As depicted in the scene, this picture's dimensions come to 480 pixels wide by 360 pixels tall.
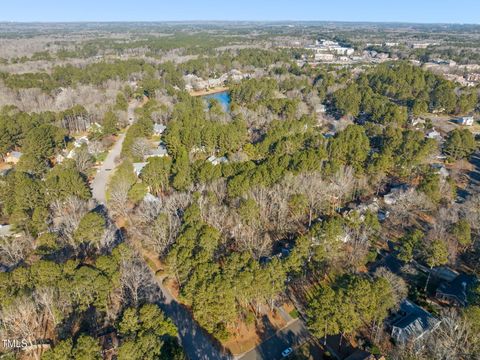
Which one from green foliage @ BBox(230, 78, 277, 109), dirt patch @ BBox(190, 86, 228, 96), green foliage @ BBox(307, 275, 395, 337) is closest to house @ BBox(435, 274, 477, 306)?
green foliage @ BBox(307, 275, 395, 337)

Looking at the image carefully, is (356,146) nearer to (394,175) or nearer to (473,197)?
(394,175)

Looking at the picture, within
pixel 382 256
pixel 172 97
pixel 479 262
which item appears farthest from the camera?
pixel 172 97

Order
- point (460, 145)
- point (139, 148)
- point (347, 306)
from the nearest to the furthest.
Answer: point (347, 306), point (139, 148), point (460, 145)

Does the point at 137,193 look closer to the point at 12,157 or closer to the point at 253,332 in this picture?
Result: the point at 253,332

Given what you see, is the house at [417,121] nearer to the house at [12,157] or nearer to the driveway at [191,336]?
the driveway at [191,336]

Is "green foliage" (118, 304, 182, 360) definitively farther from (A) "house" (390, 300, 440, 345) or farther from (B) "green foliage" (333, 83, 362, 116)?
(B) "green foliage" (333, 83, 362, 116)

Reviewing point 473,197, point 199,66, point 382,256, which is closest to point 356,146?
point 473,197

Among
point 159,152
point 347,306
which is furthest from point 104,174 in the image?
point 347,306

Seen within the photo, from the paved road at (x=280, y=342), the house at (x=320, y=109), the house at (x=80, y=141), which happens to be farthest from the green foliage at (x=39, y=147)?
the house at (x=320, y=109)
